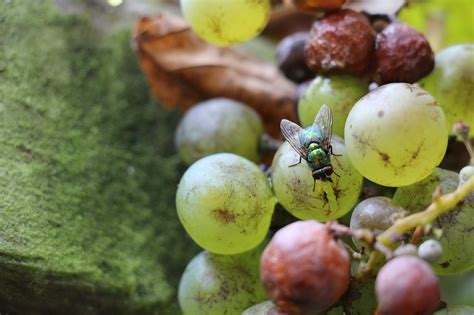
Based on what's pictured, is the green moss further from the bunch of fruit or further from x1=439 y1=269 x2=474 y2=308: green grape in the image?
x1=439 y1=269 x2=474 y2=308: green grape

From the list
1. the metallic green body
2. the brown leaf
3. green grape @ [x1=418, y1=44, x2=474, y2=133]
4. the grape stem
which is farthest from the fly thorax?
the brown leaf

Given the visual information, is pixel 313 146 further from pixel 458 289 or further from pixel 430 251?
pixel 458 289

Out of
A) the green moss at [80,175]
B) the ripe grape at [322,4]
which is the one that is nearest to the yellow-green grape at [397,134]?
the ripe grape at [322,4]

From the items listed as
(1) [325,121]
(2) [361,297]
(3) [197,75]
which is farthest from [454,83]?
(3) [197,75]

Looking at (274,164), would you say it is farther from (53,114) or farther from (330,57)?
(53,114)

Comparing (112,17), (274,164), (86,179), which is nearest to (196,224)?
(274,164)
